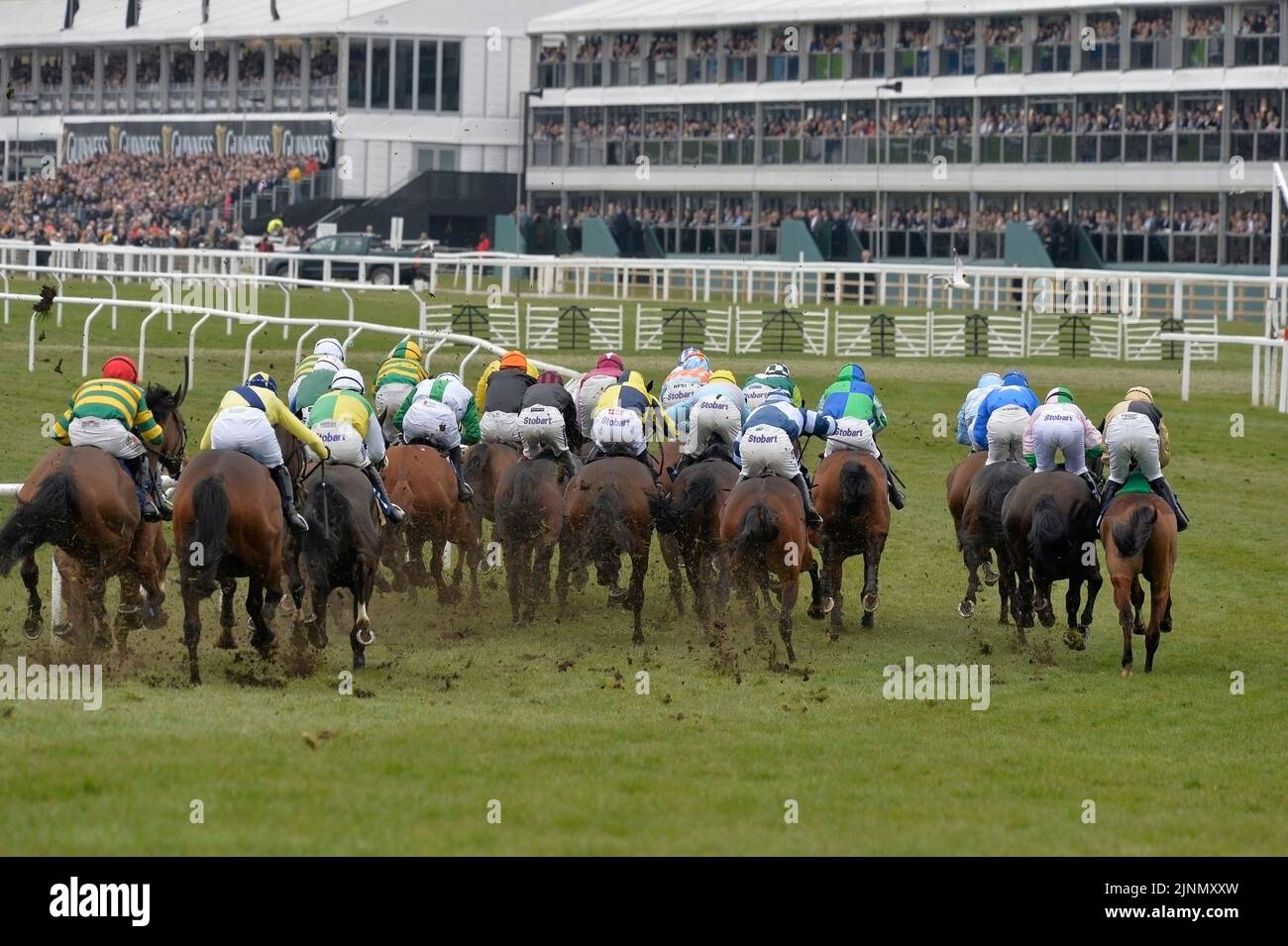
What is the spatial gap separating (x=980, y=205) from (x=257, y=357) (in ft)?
81.4

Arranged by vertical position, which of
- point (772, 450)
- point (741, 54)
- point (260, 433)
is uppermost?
point (741, 54)

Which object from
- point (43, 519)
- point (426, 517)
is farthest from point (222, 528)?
point (426, 517)

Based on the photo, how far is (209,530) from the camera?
1070 cm

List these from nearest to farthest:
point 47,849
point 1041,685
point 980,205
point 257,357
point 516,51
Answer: point 47,849 < point 1041,685 < point 257,357 < point 980,205 < point 516,51

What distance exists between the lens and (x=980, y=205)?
4528 cm

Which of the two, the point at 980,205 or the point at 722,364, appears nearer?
the point at 722,364

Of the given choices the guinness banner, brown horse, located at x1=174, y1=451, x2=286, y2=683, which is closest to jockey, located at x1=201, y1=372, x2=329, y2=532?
brown horse, located at x1=174, y1=451, x2=286, y2=683

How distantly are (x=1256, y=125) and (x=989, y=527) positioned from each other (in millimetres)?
29636

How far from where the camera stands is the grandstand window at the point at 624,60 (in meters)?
51.2

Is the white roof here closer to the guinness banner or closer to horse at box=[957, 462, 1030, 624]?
the guinness banner

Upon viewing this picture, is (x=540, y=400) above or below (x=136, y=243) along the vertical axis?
below

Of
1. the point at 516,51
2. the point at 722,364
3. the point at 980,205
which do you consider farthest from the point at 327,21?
the point at 722,364

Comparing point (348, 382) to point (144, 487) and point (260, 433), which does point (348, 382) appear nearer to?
point (144, 487)
